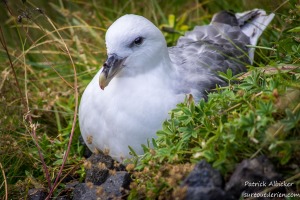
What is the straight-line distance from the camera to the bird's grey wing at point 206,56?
11.7ft

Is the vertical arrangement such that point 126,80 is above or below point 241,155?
above

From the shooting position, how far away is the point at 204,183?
8.32 feet

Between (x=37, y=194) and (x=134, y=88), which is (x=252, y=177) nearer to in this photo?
(x=134, y=88)

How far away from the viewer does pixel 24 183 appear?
3338 millimetres

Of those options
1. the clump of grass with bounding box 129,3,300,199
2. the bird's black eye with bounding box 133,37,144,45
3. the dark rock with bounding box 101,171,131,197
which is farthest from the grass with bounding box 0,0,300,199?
the bird's black eye with bounding box 133,37,144,45

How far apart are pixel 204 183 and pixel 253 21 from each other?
2.41 metres

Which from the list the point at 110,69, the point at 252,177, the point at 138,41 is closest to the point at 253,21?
the point at 138,41

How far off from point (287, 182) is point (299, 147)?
0.57 feet

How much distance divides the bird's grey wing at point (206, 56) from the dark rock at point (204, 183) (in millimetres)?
940

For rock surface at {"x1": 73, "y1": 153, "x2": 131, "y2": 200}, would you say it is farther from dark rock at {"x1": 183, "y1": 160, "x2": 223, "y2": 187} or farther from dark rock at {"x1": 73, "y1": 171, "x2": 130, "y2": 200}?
dark rock at {"x1": 183, "y1": 160, "x2": 223, "y2": 187}

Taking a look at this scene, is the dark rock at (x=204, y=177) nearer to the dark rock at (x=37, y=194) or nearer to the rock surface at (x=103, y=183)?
the rock surface at (x=103, y=183)

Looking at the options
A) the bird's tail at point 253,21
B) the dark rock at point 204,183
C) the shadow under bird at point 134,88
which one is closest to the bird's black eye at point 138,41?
the shadow under bird at point 134,88

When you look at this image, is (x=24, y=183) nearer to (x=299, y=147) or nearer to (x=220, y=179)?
(x=220, y=179)

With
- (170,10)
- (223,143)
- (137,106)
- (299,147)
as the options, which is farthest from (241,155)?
(170,10)
